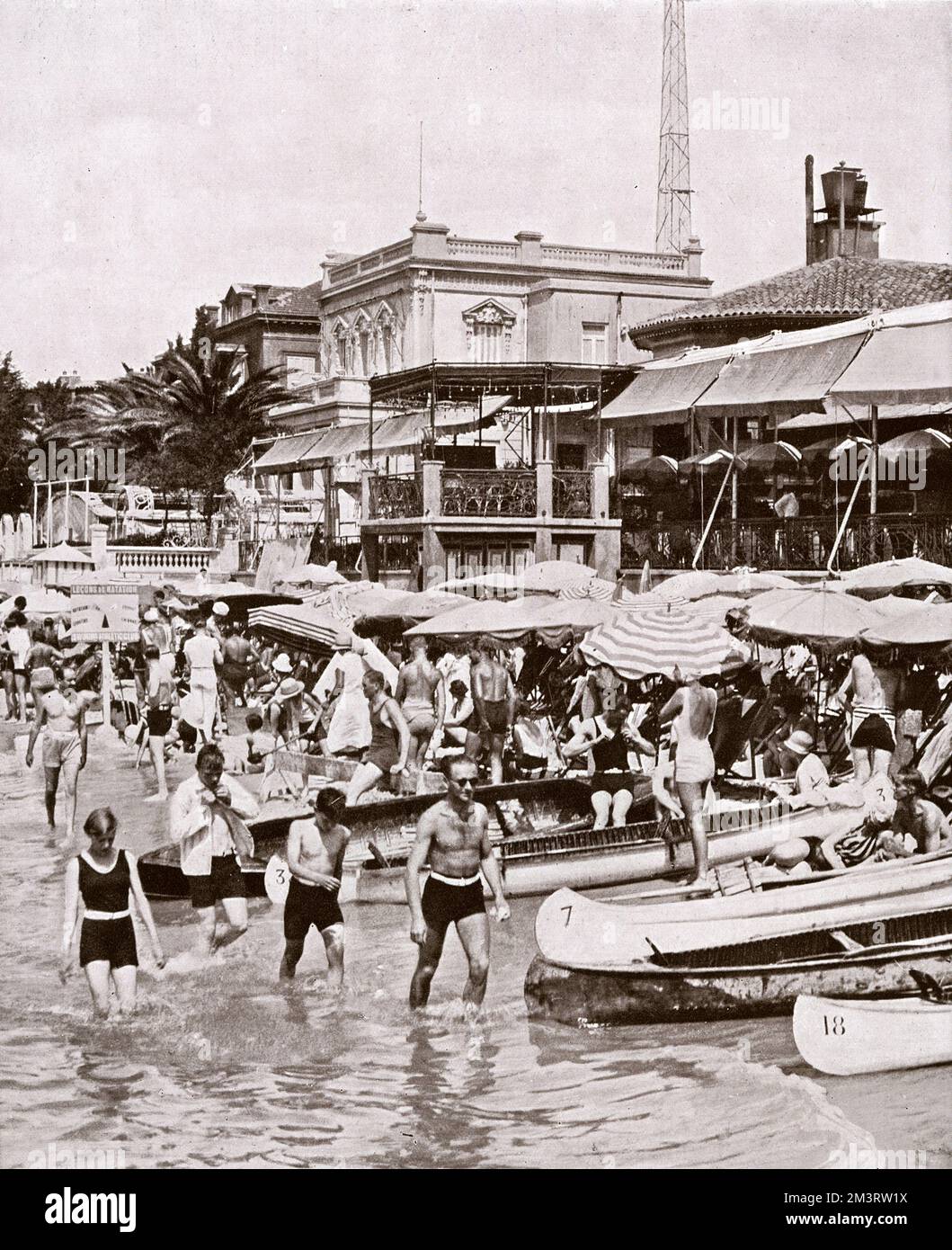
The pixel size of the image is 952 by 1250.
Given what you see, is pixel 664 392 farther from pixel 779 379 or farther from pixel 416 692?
pixel 416 692

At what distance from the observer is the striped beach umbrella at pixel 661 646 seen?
12.8m

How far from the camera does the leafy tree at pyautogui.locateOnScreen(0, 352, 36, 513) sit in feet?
167

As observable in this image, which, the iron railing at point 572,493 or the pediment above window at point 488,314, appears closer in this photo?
the iron railing at point 572,493

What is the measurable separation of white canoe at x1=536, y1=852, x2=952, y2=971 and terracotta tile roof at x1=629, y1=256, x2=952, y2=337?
22.9m

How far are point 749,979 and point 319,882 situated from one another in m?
2.72

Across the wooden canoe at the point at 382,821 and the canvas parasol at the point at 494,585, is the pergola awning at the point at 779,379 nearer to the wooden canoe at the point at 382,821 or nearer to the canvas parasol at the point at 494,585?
the canvas parasol at the point at 494,585

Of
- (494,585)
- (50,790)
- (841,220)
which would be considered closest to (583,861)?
(50,790)

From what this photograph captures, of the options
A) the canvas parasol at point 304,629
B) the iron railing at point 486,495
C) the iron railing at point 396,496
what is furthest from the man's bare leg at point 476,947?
the iron railing at point 396,496

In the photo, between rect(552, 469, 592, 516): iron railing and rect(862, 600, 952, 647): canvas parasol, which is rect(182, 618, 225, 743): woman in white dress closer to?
rect(862, 600, 952, 647): canvas parasol

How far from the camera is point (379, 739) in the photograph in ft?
45.3

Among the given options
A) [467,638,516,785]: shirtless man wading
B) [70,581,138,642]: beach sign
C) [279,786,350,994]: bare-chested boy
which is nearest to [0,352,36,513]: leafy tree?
[70,581,138,642]: beach sign

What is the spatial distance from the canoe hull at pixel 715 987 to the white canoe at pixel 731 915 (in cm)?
15

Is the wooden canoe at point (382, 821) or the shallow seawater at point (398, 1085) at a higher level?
the wooden canoe at point (382, 821)
